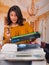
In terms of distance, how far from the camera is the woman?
1.86 m

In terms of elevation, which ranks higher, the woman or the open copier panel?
the woman

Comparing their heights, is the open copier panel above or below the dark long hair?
below

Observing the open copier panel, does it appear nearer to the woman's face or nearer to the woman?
the woman

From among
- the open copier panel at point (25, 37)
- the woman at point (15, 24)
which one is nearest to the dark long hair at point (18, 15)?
the woman at point (15, 24)

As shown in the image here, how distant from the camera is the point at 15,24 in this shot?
189 cm

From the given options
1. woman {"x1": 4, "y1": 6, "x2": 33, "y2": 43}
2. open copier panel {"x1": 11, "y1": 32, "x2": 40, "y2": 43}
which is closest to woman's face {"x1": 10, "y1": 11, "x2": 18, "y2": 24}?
woman {"x1": 4, "y1": 6, "x2": 33, "y2": 43}

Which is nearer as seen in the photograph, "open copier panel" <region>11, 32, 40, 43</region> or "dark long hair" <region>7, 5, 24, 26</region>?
"open copier panel" <region>11, 32, 40, 43</region>

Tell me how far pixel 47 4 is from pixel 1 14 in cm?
57

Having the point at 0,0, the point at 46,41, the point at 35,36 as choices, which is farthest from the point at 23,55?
the point at 0,0

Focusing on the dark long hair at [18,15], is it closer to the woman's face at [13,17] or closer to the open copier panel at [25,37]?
the woman's face at [13,17]

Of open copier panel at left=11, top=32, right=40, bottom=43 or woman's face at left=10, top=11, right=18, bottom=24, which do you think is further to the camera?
woman's face at left=10, top=11, right=18, bottom=24

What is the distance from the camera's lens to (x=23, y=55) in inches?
42.4

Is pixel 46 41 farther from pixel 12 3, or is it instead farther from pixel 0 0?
pixel 0 0

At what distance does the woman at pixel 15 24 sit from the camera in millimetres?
1856
